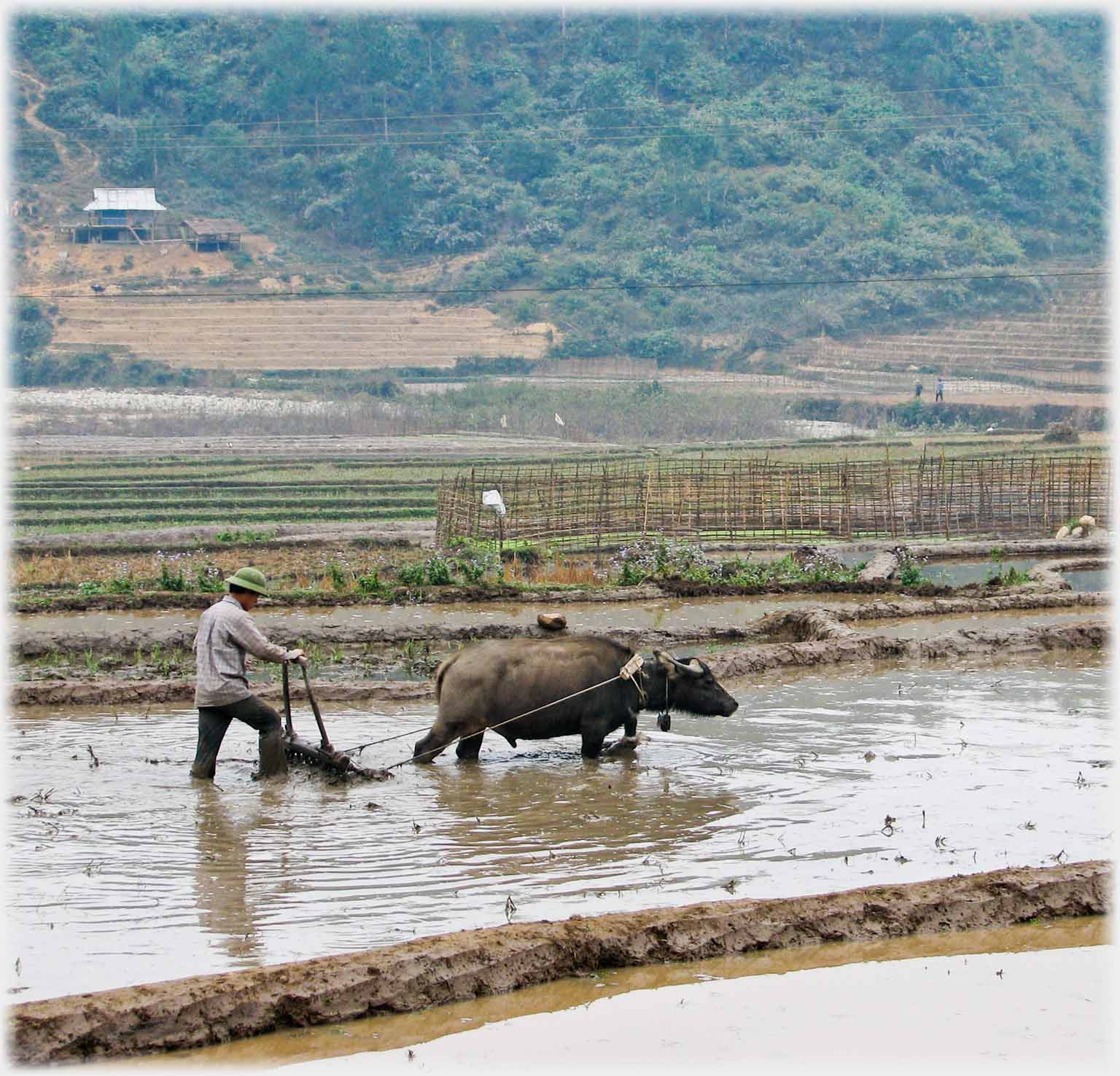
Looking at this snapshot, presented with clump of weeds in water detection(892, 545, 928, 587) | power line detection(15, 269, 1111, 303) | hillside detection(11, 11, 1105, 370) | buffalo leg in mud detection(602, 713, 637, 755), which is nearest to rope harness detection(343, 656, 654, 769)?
buffalo leg in mud detection(602, 713, 637, 755)

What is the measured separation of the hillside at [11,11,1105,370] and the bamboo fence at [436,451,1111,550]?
4102cm

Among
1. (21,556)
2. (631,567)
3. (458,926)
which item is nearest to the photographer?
(458,926)

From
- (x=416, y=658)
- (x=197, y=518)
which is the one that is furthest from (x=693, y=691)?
(x=197, y=518)

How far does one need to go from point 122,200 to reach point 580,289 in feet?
65.1

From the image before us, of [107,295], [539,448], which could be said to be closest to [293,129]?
[107,295]

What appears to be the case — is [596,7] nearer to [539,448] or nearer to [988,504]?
[539,448]

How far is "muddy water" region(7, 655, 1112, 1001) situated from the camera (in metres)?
7.04

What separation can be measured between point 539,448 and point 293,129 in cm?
4311

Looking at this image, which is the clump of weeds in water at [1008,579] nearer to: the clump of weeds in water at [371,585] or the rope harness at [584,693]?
the clump of weeds in water at [371,585]

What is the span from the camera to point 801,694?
496 inches

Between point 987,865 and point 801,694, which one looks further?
point 801,694

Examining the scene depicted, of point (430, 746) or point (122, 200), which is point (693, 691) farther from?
point (122, 200)

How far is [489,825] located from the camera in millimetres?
8734

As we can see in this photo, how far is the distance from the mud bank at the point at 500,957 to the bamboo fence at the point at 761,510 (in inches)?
596
